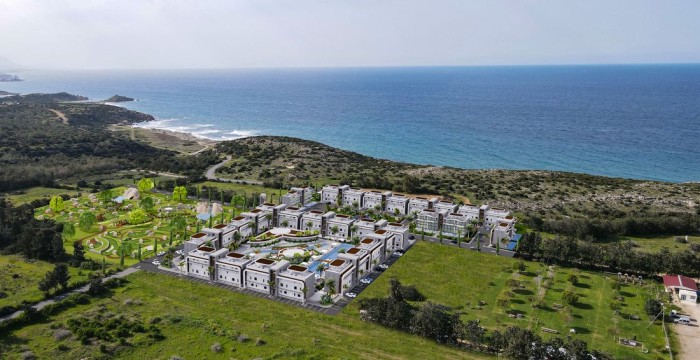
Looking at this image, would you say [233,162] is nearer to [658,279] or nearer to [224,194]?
[224,194]

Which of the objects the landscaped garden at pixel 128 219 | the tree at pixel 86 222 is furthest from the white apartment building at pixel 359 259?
the tree at pixel 86 222

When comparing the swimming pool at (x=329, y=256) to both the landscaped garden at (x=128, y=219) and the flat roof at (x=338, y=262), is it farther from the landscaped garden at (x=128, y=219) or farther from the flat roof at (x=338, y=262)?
the landscaped garden at (x=128, y=219)

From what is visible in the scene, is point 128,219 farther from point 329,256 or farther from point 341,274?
point 341,274

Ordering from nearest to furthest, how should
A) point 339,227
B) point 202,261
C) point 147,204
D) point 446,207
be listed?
point 202,261
point 339,227
point 446,207
point 147,204

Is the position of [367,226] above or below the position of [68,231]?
above

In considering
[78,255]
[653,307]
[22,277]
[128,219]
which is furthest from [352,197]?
[22,277]

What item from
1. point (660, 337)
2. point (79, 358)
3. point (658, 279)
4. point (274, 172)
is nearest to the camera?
point (79, 358)

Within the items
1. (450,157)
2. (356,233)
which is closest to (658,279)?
(356,233)
